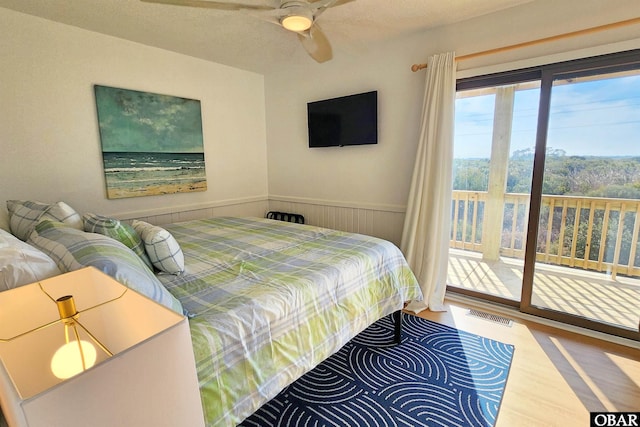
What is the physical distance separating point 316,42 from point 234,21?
0.79 m

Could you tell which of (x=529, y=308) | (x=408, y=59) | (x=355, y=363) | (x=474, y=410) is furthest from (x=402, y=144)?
(x=474, y=410)

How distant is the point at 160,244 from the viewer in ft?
5.25

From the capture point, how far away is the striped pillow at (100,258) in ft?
3.38

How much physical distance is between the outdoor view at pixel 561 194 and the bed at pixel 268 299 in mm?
1616

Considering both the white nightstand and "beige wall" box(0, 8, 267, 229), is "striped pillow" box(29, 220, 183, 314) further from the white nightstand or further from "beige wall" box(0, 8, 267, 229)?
"beige wall" box(0, 8, 267, 229)

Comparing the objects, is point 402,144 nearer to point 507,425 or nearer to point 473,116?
point 473,116

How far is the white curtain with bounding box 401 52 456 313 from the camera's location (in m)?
2.56

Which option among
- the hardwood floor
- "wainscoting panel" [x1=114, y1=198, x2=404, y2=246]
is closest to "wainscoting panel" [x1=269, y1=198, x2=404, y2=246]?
"wainscoting panel" [x1=114, y1=198, x2=404, y2=246]

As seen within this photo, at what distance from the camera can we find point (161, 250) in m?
1.60

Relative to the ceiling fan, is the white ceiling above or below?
above

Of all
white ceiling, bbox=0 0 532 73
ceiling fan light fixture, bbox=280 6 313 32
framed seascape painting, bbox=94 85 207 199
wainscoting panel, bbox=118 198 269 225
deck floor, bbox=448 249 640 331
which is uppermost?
white ceiling, bbox=0 0 532 73

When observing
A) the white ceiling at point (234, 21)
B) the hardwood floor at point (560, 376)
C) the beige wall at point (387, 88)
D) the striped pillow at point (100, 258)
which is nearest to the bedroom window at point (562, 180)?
the beige wall at point (387, 88)

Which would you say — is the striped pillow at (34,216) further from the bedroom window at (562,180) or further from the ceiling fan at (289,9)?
the bedroom window at (562,180)

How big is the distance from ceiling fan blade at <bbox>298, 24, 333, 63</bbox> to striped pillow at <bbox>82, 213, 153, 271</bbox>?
1647mm
